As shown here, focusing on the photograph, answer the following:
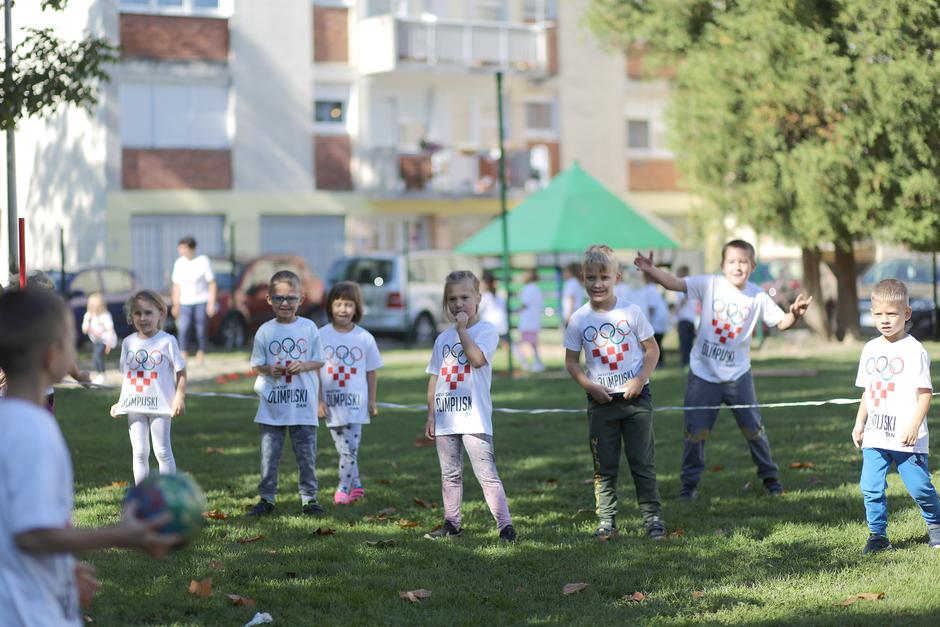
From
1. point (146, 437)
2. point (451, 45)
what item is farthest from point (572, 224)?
point (146, 437)

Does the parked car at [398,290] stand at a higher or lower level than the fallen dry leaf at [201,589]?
higher

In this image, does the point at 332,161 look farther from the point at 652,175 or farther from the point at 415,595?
the point at 415,595

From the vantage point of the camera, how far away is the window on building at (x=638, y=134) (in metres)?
42.1

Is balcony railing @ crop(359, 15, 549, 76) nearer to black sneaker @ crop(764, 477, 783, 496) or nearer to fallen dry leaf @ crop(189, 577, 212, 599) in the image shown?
black sneaker @ crop(764, 477, 783, 496)

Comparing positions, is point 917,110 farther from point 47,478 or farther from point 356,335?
point 47,478

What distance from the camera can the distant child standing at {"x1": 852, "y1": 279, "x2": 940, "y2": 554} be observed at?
24.0ft

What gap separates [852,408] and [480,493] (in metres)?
6.38

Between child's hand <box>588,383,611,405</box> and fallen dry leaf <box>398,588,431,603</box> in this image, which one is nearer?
fallen dry leaf <box>398,588,431,603</box>

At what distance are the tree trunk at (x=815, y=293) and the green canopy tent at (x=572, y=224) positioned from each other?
281cm

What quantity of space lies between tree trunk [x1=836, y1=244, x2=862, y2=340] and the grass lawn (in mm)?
14156

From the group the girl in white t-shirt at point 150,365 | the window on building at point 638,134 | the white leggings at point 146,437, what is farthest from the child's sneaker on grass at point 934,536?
→ the window on building at point 638,134

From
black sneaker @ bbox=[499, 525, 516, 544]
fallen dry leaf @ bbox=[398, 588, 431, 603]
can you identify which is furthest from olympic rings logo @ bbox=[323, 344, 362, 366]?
fallen dry leaf @ bbox=[398, 588, 431, 603]

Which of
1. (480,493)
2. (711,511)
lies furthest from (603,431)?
(480,493)

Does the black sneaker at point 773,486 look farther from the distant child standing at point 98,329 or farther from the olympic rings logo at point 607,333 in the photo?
the distant child standing at point 98,329
